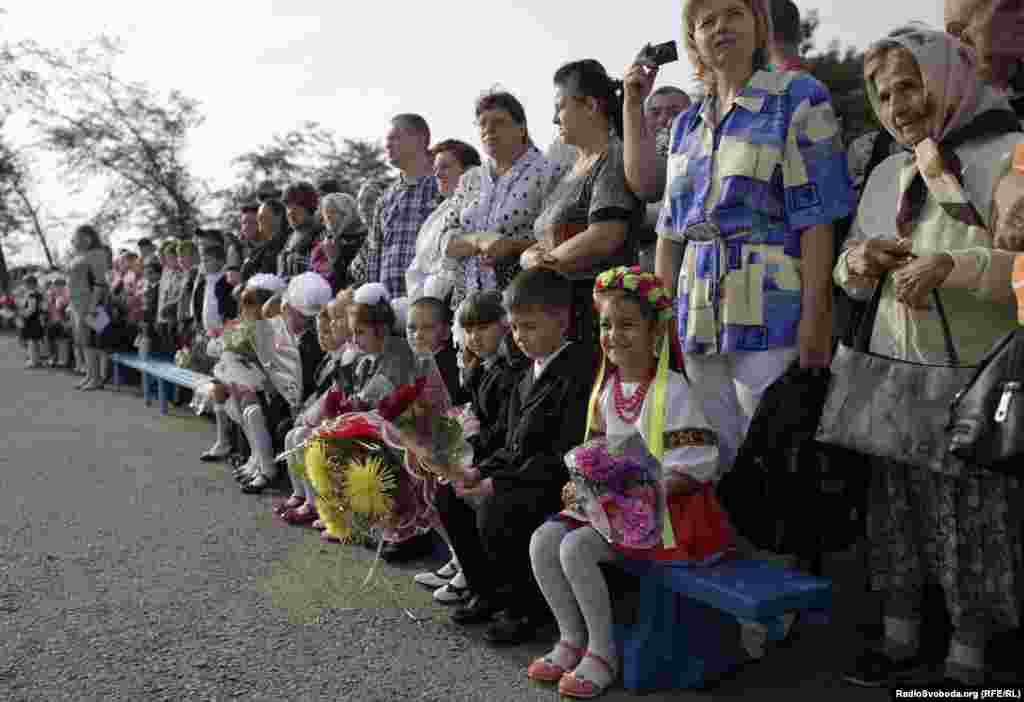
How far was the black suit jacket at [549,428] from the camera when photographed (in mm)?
3512

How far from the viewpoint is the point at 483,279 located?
4711 millimetres

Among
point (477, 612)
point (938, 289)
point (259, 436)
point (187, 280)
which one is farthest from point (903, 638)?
point (187, 280)

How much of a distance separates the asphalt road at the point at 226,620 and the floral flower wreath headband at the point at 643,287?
1.28 m

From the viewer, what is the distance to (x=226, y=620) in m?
3.83

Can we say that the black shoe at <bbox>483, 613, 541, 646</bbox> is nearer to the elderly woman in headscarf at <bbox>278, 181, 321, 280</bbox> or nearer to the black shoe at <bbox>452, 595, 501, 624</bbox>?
the black shoe at <bbox>452, 595, 501, 624</bbox>

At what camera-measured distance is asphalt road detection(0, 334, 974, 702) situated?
316cm

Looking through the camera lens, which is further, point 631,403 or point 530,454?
point 530,454

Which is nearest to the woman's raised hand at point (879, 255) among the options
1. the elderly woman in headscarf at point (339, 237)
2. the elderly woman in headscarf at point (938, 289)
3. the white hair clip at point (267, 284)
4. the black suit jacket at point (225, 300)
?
the elderly woman in headscarf at point (938, 289)

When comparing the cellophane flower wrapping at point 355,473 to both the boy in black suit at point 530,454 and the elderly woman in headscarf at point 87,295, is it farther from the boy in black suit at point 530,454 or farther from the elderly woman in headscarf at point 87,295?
the elderly woman in headscarf at point 87,295

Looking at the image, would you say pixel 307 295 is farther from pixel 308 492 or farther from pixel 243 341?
pixel 308 492

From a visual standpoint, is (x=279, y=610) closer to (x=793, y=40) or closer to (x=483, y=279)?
(x=483, y=279)

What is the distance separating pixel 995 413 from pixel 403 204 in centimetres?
451

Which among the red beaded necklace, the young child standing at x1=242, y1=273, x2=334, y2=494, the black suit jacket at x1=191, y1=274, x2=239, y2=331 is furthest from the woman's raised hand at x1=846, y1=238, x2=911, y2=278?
the black suit jacket at x1=191, y1=274, x2=239, y2=331

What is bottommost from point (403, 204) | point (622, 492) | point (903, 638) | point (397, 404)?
point (903, 638)
